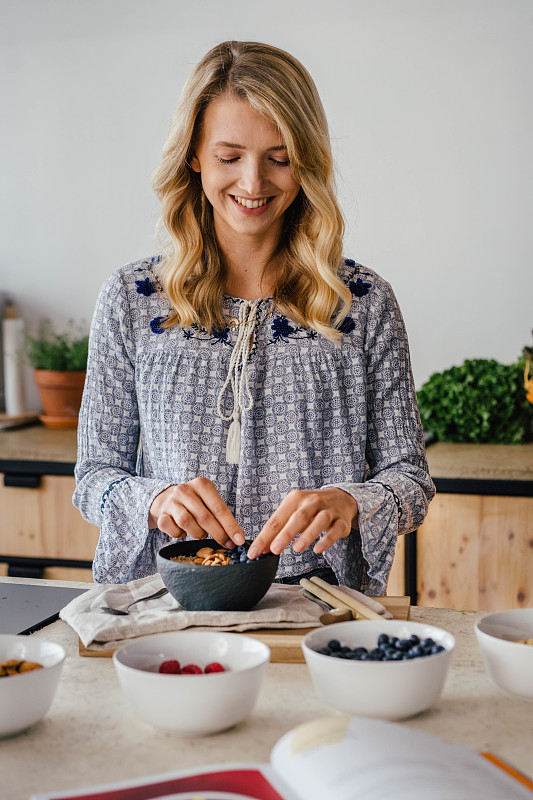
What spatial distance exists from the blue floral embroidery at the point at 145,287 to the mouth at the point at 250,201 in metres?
0.24

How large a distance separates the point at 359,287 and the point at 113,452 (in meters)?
0.56

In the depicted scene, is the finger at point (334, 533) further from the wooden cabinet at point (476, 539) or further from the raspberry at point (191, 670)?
the wooden cabinet at point (476, 539)

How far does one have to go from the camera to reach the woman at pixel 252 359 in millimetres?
1533

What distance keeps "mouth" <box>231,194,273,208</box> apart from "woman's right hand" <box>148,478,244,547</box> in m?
0.53

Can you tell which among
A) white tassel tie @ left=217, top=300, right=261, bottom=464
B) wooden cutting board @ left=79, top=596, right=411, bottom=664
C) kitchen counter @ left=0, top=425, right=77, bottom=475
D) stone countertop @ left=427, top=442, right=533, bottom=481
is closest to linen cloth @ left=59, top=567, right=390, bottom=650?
wooden cutting board @ left=79, top=596, right=411, bottom=664

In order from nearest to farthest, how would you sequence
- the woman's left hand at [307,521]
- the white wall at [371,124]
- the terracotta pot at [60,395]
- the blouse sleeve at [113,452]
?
the woman's left hand at [307,521], the blouse sleeve at [113,452], the white wall at [371,124], the terracotta pot at [60,395]

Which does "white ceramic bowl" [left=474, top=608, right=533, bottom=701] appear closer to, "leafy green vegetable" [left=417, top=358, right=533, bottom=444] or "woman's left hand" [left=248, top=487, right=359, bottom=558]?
"woman's left hand" [left=248, top=487, right=359, bottom=558]

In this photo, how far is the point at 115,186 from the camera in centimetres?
325

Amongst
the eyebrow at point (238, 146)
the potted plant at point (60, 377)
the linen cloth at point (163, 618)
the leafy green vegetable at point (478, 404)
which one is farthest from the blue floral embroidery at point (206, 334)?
the potted plant at point (60, 377)

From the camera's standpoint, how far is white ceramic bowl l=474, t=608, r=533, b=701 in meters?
0.95

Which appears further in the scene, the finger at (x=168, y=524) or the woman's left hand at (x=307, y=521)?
the finger at (x=168, y=524)

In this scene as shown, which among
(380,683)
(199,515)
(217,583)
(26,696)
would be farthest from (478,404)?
(26,696)

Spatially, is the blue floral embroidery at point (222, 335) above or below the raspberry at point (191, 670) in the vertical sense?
above

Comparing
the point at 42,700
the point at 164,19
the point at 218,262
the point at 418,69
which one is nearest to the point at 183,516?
the point at 42,700
